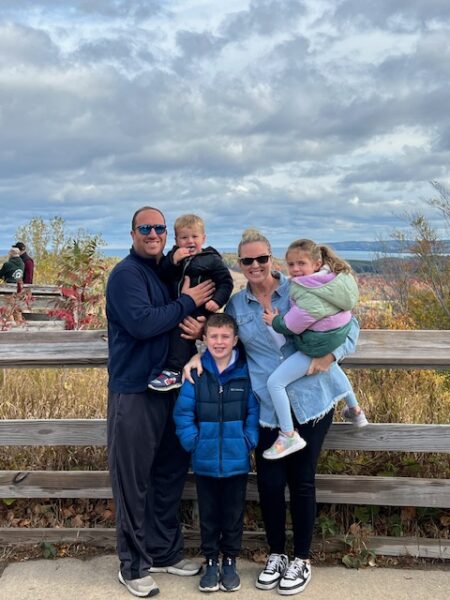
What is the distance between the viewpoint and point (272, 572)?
362 cm

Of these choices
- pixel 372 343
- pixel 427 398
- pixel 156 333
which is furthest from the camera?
pixel 427 398

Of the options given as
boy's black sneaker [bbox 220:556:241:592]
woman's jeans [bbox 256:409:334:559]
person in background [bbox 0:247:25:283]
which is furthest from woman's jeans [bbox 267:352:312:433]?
person in background [bbox 0:247:25:283]

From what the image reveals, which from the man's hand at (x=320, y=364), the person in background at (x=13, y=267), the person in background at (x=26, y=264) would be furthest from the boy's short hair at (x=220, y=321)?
the person in background at (x=26, y=264)

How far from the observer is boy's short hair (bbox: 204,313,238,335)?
11.4ft

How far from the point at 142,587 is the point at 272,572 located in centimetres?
73

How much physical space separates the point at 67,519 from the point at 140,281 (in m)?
1.83

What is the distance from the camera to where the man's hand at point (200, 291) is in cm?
353

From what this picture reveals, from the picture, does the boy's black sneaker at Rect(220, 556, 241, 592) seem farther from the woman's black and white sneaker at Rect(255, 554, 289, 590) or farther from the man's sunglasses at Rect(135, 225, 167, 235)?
the man's sunglasses at Rect(135, 225, 167, 235)

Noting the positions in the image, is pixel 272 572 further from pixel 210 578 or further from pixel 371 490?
pixel 371 490

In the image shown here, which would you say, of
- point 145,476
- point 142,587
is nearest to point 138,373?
point 145,476

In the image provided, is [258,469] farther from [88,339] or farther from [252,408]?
[88,339]

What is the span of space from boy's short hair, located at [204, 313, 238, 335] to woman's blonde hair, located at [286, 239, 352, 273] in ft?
1.58

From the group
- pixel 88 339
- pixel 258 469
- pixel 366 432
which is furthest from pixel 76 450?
pixel 366 432

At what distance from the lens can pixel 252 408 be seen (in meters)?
3.55
